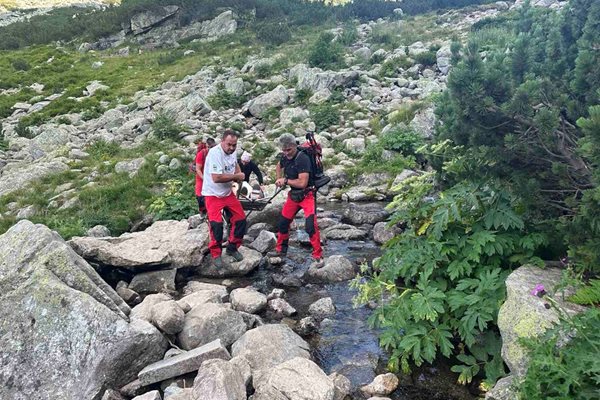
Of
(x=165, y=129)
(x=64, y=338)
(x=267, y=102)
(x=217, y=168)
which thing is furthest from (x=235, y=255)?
(x=267, y=102)

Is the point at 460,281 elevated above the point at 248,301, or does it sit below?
above

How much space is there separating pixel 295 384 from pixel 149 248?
511 cm

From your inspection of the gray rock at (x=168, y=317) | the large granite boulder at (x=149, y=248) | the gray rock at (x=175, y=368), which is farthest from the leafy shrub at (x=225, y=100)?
the gray rock at (x=175, y=368)

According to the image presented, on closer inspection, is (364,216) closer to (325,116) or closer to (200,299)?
(200,299)

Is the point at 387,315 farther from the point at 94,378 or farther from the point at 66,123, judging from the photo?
the point at 66,123

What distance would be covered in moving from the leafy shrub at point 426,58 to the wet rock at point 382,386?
20759mm

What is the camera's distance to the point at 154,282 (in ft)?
28.1

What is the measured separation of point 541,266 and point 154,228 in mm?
7512

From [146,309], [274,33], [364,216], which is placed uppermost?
[274,33]

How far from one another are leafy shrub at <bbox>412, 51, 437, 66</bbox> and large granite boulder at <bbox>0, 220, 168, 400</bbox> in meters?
21.2

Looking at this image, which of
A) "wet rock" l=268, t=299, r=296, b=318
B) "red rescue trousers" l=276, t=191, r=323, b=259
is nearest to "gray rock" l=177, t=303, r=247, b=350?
"wet rock" l=268, t=299, r=296, b=318

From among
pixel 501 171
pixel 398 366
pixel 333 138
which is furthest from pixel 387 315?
pixel 333 138

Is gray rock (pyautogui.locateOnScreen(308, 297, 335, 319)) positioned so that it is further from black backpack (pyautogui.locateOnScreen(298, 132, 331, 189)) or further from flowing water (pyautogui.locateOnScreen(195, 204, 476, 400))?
black backpack (pyautogui.locateOnScreen(298, 132, 331, 189))

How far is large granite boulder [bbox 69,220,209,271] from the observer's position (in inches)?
336
